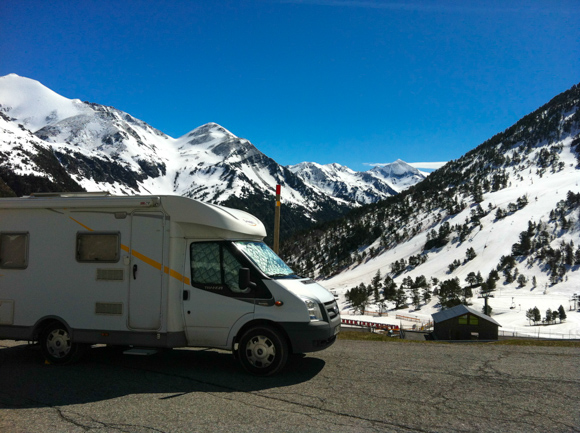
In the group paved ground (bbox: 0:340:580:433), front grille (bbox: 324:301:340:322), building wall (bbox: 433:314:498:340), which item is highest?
front grille (bbox: 324:301:340:322)

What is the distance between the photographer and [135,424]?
5664 millimetres

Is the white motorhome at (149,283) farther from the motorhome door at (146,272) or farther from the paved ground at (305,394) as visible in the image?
the paved ground at (305,394)

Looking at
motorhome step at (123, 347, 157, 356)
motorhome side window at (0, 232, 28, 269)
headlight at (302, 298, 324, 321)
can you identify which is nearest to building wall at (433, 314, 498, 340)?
headlight at (302, 298, 324, 321)

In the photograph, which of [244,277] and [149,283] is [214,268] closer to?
[244,277]

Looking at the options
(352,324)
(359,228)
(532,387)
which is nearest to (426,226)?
(359,228)

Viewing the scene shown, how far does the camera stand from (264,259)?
28.1ft

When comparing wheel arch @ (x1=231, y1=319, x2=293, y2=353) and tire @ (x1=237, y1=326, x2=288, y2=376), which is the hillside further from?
tire @ (x1=237, y1=326, x2=288, y2=376)

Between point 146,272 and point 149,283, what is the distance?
0.23m

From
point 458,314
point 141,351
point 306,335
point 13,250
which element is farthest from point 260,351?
point 458,314

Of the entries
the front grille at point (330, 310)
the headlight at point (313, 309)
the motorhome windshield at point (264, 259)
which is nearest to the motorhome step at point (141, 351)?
the motorhome windshield at point (264, 259)

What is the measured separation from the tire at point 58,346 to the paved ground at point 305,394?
0.26 metres

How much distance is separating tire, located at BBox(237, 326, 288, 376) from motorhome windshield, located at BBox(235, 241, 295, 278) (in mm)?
1093

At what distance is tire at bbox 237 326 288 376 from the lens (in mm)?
7734

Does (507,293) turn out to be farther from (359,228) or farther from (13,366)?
(13,366)
